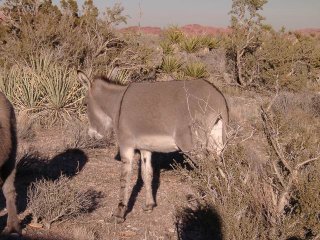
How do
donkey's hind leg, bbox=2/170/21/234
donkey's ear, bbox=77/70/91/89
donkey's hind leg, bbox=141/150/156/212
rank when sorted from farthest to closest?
1. donkey's ear, bbox=77/70/91/89
2. donkey's hind leg, bbox=141/150/156/212
3. donkey's hind leg, bbox=2/170/21/234

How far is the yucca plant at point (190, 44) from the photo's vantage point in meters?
26.0

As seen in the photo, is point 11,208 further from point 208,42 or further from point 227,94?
point 208,42

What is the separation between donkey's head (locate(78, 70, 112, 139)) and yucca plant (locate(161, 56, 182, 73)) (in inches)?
386

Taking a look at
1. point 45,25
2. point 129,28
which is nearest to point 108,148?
point 45,25

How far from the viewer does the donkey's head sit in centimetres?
721

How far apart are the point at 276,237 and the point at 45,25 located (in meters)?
10.6

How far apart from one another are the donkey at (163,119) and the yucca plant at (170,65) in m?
10.5

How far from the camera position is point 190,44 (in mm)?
25938

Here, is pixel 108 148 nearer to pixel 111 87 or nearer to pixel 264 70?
pixel 111 87

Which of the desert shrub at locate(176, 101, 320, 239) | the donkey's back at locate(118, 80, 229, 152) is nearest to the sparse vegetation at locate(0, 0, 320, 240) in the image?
the desert shrub at locate(176, 101, 320, 239)

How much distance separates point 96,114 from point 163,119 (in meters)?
1.36

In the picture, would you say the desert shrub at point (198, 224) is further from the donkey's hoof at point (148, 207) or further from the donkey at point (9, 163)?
the donkey at point (9, 163)

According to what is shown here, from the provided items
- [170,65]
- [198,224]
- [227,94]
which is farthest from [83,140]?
[170,65]

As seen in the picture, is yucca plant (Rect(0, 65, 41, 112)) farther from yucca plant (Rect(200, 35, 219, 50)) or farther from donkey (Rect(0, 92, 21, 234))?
yucca plant (Rect(200, 35, 219, 50))
